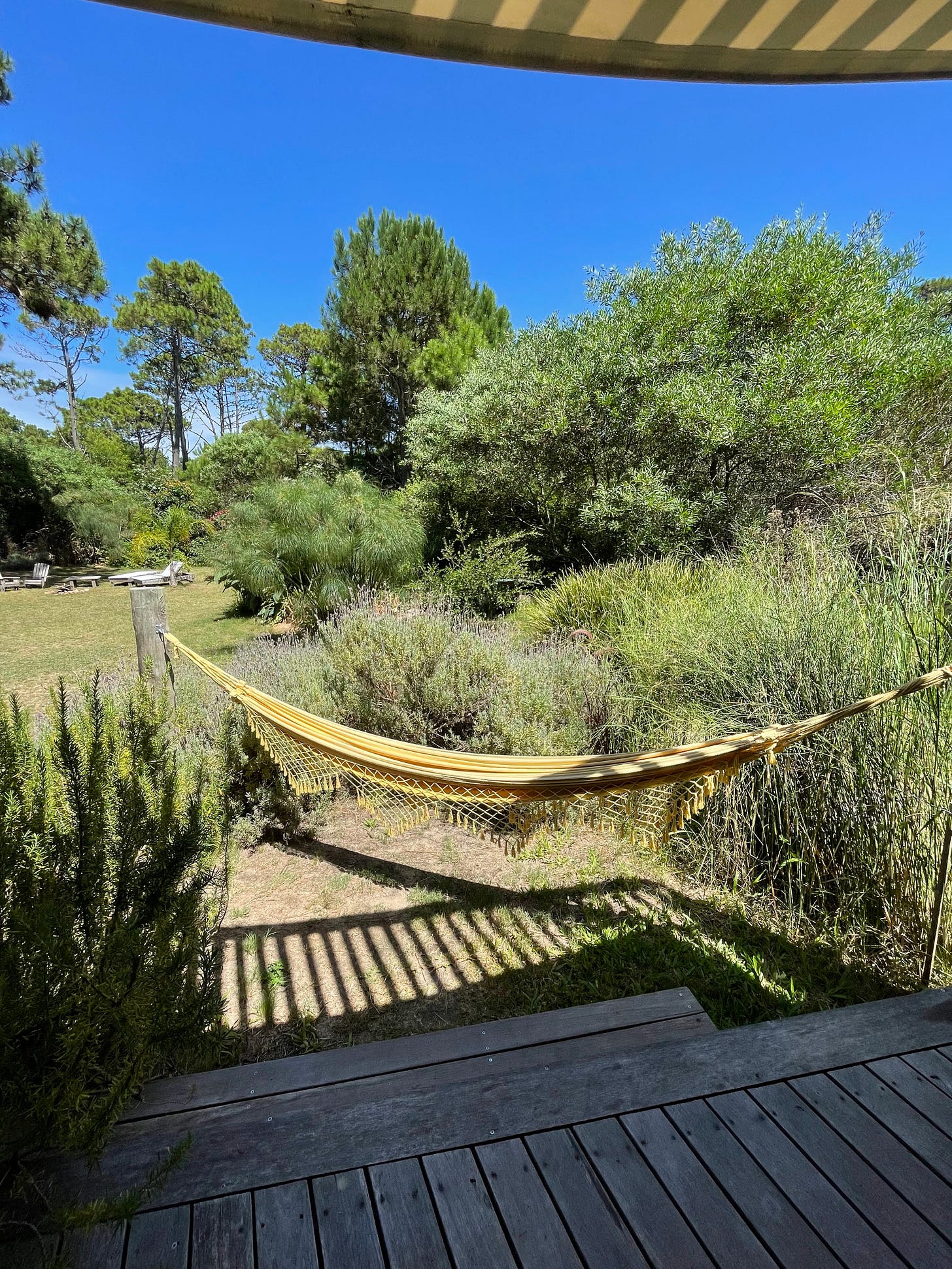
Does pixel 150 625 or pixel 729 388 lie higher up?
pixel 729 388

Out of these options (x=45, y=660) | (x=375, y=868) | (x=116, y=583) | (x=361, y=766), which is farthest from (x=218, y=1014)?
(x=116, y=583)

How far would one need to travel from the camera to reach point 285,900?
201 cm

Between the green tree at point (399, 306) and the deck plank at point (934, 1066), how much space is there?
10.8 metres

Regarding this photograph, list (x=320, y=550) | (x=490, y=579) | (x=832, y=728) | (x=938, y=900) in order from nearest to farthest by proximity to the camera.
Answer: (x=938, y=900)
(x=832, y=728)
(x=320, y=550)
(x=490, y=579)

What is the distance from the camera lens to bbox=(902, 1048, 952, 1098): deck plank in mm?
935

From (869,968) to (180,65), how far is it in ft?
22.8

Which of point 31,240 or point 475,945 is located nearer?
point 475,945

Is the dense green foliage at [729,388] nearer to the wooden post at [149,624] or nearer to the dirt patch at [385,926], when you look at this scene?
the dirt patch at [385,926]

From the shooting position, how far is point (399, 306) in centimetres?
1112

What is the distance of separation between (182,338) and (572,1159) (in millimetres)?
25271

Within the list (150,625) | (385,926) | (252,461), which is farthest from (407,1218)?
(252,461)

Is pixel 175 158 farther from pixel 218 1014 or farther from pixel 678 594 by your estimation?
pixel 218 1014

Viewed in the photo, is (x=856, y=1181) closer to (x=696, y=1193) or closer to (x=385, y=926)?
(x=696, y=1193)

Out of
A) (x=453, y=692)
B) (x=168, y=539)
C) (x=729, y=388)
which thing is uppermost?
(x=729, y=388)
